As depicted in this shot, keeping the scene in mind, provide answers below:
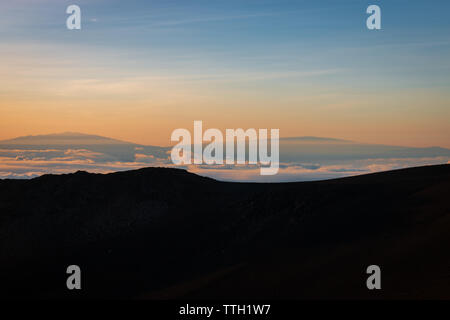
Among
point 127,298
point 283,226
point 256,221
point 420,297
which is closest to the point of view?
point 420,297

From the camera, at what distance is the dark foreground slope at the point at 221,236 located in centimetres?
3450

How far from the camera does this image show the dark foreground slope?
34.5m

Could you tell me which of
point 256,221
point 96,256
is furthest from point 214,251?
point 96,256

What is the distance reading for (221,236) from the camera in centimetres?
4859

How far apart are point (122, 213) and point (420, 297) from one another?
1462 inches

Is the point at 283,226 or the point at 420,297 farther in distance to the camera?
the point at 283,226

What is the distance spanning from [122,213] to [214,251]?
52.7ft

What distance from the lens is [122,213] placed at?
192ft

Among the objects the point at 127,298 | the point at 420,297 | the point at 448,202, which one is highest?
the point at 448,202

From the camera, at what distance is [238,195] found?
58.9 meters

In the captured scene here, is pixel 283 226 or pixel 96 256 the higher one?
pixel 283 226
